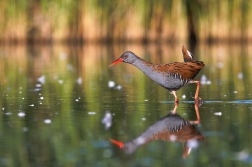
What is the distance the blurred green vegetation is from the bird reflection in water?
18.6 metres

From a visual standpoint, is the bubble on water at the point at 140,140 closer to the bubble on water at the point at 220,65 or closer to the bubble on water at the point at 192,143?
the bubble on water at the point at 192,143

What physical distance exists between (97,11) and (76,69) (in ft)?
32.9

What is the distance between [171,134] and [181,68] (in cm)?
283

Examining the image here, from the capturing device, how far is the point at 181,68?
8.98 metres

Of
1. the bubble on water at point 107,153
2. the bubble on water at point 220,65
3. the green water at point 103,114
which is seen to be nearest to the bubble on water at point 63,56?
the green water at point 103,114

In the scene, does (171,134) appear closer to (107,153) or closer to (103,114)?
(107,153)

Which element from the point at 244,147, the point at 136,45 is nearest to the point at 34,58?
the point at 136,45

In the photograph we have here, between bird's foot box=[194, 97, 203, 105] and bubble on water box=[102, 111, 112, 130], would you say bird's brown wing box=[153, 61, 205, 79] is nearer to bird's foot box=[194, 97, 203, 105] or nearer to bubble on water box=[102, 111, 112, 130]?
bird's foot box=[194, 97, 203, 105]

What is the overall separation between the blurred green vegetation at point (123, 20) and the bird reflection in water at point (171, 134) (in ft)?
61.2

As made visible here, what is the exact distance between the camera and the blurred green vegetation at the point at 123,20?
2572 centimetres

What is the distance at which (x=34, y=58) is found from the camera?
20266 mm

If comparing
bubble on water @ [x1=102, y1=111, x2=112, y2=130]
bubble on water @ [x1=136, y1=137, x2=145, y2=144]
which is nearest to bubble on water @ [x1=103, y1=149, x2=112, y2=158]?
bubble on water @ [x1=136, y1=137, x2=145, y2=144]

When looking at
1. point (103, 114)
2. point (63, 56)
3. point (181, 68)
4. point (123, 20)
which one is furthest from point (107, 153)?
point (123, 20)

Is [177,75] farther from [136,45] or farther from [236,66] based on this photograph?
[136,45]
